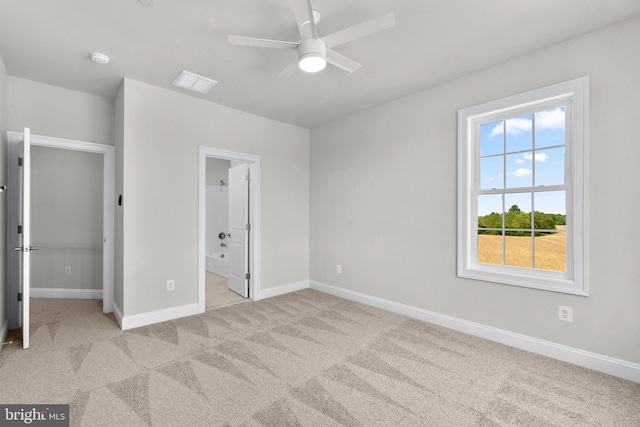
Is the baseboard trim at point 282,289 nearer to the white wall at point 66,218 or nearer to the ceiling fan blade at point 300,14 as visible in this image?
the white wall at point 66,218

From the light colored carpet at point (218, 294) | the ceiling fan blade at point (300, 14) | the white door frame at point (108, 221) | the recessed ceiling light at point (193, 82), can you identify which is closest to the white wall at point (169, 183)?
the recessed ceiling light at point (193, 82)

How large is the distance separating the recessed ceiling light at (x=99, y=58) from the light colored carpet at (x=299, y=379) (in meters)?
2.64

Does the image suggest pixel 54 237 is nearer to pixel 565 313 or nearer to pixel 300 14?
pixel 300 14

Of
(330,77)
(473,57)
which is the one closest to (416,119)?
(473,57)

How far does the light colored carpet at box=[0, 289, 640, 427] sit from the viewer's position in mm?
1846

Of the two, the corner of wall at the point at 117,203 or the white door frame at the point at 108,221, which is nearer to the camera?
the corner of wall at the point at 117,203

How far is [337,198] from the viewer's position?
4512 millimetres

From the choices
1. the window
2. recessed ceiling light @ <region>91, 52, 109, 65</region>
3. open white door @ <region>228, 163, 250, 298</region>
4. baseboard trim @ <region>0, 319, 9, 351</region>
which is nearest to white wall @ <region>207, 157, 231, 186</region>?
open white door @ <region>228, 163, 250, 298</region>

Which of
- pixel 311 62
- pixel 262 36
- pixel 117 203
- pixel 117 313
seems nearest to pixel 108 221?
pixel 117 203

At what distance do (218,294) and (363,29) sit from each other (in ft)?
13.2

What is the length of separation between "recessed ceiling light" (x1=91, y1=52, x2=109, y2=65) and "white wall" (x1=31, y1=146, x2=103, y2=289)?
2076mm

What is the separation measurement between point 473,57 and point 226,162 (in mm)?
5585

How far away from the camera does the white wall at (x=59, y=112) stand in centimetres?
314

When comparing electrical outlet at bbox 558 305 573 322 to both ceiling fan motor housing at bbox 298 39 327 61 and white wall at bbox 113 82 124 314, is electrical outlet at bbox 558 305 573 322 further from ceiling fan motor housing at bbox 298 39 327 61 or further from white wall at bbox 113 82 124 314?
white wall at bbox 113 82 124 314
